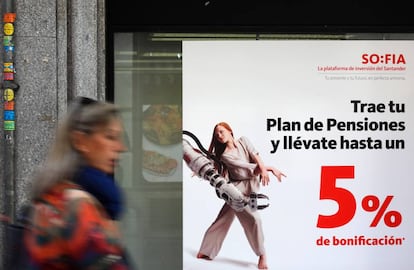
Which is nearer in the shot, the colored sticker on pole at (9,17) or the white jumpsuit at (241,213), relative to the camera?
the colored sticker on pole at (9,17)

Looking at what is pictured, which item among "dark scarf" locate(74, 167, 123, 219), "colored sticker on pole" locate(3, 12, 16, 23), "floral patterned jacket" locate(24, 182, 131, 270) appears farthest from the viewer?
"colored sticker on pole" locate(3, 12, 16, 23)

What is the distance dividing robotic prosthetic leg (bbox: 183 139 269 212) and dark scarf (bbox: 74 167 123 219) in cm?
416

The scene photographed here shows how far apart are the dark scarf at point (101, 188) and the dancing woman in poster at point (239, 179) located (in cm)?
416

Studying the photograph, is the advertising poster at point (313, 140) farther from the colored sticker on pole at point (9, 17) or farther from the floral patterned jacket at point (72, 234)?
the floral patterned jacket at point (72, 234)

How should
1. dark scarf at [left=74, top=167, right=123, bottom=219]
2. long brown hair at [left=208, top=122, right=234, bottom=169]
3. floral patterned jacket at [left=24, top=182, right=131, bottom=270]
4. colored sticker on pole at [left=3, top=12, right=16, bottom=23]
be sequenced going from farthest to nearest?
long brown hair at [left=208, top=122, right=234, bottom=169], colored sticker on pole at [left=3, top=12, right=16, bottom=23], dark scarf at [left=74, top=167, right=123, bottom=219], floral patterned jacket at [left=24, top=182, right=131, bottom=270]

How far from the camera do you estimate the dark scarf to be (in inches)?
98.7

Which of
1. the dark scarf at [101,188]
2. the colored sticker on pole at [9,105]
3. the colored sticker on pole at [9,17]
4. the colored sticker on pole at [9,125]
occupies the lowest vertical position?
the dark scarf at [101,188]

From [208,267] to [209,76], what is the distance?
5.75ft

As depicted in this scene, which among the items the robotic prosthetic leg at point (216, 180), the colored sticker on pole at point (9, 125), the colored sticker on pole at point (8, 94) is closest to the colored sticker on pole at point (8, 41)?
the colored sticker on pole at point (8, 94)

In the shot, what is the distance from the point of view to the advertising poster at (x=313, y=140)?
6703 mm

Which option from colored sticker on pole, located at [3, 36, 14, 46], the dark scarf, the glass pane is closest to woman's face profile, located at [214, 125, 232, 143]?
the glass pane

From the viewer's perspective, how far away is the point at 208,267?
22.2 feet

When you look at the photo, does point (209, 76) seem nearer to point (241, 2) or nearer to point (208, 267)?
point (241, 2)

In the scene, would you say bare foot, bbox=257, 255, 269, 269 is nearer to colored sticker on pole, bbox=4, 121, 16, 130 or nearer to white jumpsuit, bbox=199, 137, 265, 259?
white jumpsuit, bbox=199, 137, 265, 259
